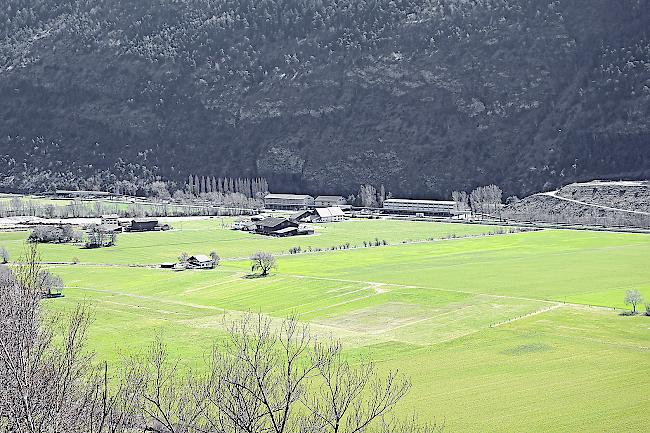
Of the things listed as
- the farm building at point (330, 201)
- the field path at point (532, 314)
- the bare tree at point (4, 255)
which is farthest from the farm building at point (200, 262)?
the farm building at point (330, 201)

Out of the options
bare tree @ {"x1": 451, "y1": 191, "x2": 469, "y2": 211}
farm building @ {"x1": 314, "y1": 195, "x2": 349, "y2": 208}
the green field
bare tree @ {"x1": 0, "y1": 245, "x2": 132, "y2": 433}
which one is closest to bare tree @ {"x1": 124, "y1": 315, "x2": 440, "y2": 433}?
bare tree @ {"x1": 0, "y1": 245, "x2": 132, "y2": 433}

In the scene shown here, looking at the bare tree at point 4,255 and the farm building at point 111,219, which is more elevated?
the farm building at point 111,219

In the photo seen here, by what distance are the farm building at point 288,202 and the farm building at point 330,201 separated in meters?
1.02

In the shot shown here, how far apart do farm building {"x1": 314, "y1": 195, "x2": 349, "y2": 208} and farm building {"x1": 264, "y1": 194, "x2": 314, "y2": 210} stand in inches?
40.1

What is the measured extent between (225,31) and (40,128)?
133 ft

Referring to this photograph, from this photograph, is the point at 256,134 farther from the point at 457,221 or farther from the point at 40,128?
the point at 457,221

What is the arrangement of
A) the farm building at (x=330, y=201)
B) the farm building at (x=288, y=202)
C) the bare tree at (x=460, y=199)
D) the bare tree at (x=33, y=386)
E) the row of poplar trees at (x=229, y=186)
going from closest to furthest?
the bare tree at (x=33, y=386)
the bare tree at (x=460, y=199)
the farm building at (x=330, y=201)
the farm building at (x=288, y=202)
the row of poplar trees at (x=229, y=186)

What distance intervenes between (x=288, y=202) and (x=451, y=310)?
276 feet

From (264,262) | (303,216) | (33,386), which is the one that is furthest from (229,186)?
(33,386)

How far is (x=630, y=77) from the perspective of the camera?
5753 inches

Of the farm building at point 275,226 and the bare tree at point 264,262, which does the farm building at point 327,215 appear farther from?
the bare tree at point 264,262

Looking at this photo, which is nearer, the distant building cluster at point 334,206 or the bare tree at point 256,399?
the bare tree at point 256,399

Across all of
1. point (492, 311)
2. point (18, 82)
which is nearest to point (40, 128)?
point (18, 82)

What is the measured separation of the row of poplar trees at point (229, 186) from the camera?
5881 inches
